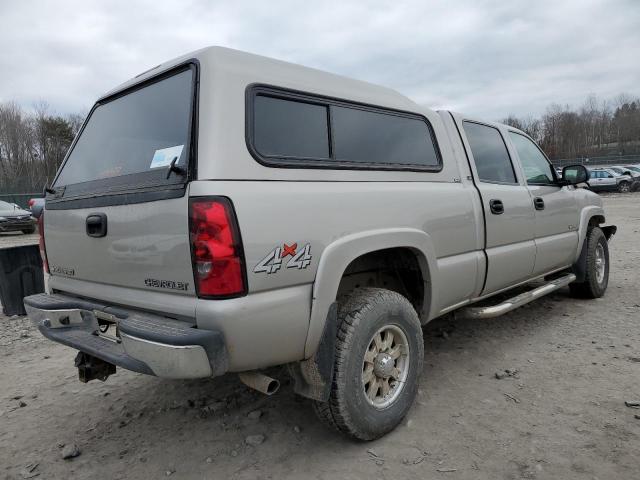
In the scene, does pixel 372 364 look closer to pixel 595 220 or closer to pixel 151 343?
pixel 151 343

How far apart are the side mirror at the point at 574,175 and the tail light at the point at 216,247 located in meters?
3.86

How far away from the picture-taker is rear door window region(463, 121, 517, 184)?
375 centimetres

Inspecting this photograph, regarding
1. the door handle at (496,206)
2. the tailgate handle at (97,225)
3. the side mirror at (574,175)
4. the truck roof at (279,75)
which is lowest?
the door handle at (496,206)

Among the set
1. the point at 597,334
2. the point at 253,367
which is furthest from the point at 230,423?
the point at 597,334

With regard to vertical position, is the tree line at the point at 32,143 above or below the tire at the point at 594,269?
above

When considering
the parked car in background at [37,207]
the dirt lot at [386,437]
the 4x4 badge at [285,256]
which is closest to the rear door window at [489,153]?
the dirt lot at [386,437]

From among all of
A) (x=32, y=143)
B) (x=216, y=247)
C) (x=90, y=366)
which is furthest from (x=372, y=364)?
(x=32, y=143)

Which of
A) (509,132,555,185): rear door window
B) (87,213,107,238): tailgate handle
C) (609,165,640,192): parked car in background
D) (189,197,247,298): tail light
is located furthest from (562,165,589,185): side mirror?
(609,165,640,192): parked car in background

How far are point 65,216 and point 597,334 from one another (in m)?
4.36

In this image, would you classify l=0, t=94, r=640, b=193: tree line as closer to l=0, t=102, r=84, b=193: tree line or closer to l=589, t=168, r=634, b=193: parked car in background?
l=0, t=102, r=84, b=193: tree line

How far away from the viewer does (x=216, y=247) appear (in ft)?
6.58

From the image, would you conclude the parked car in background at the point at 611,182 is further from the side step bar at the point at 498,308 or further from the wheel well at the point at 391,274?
the wheel well at the point at 391,274

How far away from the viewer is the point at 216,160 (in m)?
2.11

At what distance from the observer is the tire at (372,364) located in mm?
2434
